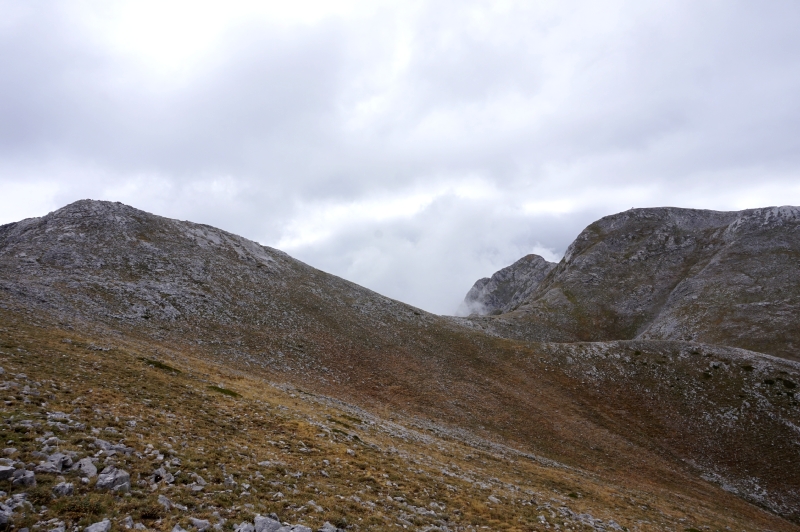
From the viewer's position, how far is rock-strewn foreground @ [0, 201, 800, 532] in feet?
44.2

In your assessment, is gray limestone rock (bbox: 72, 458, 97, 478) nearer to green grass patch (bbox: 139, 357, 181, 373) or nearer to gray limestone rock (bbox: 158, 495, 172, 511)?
gray limestone rock (bbox: 158, 495, 172, 511)

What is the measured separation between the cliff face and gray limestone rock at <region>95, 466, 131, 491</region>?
89.9 m

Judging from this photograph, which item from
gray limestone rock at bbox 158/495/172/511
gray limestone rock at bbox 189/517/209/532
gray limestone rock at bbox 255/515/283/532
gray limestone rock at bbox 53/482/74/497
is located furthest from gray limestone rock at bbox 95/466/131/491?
gray limestone rock at bbox 255/515/283/532

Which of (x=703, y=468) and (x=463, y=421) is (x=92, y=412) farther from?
(x=703, y=468)

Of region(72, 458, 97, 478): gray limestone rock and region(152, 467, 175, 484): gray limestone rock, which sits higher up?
region(72, 458, 97, 478): gray limestone rock

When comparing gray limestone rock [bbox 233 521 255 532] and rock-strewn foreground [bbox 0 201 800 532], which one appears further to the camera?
rock-strewn foreground [bbox 0 201 800 532]

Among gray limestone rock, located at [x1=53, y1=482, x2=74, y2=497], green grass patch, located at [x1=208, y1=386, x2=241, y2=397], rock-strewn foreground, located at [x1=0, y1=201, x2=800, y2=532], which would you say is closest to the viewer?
gray limestone rock, located at [x1=53, y1=482, x2=74, y2=497]

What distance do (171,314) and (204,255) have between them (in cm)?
1974

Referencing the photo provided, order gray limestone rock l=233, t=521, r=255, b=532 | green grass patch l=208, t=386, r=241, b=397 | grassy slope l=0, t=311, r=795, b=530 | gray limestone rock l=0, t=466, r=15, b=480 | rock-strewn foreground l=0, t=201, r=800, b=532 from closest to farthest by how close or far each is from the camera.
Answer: gray limestone rock l=0, t=466, r=15, b=480 < gray limestone rock l=233, t=521, r=255, b=532 < grassy slope l=0, t=311, r=795, b=530 < rock-strewn foreground l=0, t=201, r=800, b=532 < green grass patch l=208, t=386, r=241, b=397

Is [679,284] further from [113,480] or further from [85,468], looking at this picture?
[85,468]

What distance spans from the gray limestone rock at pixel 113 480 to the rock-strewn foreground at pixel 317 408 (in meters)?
0.05

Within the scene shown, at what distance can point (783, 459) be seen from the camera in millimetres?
44719

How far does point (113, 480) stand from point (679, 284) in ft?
433

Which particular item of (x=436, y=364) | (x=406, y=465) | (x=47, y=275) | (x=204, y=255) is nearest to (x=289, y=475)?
(x=406, y=465)
